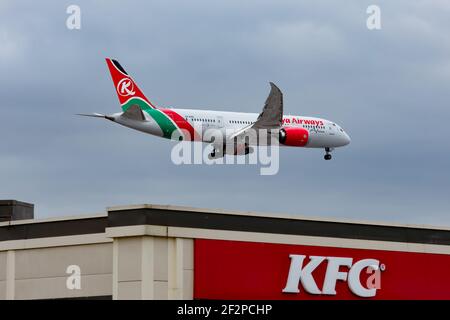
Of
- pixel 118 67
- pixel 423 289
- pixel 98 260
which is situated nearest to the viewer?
pixel 98 260

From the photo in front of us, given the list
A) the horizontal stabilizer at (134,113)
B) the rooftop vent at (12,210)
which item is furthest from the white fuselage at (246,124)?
the rooftop vent at (12,210)

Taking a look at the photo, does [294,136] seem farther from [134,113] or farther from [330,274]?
[330,274]

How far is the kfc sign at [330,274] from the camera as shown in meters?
39.2

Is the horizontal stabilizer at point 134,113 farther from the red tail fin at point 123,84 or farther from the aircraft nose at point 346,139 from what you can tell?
the aircraft nose at point 346,139

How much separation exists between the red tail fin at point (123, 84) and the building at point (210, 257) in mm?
33591

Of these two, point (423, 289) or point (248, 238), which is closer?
point (248, 238)

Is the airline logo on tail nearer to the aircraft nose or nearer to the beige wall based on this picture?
the aircraft nose

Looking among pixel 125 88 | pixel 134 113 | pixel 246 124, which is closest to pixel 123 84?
pixel 125 88

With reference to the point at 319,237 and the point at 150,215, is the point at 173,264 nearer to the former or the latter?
the point at 150,215

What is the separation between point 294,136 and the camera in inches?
2933

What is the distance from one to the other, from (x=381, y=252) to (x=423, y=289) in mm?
2575

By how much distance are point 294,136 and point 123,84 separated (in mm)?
13036

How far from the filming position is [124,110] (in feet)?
252
